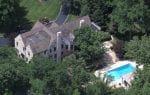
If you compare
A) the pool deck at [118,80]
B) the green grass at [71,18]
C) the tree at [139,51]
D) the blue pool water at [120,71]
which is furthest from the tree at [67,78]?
the green grass at [71,18]

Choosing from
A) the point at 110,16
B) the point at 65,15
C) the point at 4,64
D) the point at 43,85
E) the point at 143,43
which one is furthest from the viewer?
the point at 65,15

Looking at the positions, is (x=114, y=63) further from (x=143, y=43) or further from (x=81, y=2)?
(x=81, y=2)

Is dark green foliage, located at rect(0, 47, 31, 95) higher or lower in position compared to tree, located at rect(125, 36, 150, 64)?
lower

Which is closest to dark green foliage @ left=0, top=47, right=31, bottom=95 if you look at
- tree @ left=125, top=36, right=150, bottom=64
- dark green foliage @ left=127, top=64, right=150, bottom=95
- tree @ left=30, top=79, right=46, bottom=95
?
tree @ left=30, top=79, right=46, bottom=95

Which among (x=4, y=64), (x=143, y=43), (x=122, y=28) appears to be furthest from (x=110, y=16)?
(x=4, y=64)

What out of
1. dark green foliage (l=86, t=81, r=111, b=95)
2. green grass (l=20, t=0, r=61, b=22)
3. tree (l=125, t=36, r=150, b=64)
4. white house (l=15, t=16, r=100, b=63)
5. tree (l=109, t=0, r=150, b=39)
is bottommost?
dark green foliage (l=86, t=81, r=111, b=95)

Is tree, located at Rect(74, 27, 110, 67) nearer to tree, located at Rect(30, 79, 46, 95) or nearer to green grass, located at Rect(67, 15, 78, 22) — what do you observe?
green grass, located at Rect(67, 15, 78, 22)
